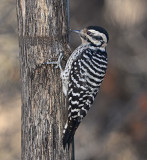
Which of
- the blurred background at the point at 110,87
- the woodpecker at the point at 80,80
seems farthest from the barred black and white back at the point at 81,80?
the blurred background at the point at 110,87

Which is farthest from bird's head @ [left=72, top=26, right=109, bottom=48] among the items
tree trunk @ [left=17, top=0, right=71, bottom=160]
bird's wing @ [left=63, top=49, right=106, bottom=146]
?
tree trunk @ [left=17, top=0, right=71, bottom=160]

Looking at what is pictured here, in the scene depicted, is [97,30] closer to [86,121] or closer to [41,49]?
[41,49]

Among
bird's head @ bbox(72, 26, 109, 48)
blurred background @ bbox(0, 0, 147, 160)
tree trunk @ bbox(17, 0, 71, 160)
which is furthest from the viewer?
blurred background @ bbox(0, 0, 147, 160)

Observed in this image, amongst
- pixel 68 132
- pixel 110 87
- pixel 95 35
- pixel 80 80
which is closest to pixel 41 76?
pixel 80 80

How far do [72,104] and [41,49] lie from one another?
0.65 meters

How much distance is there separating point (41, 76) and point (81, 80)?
0.46 meters

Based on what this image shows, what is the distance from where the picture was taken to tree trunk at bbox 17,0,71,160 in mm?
3826

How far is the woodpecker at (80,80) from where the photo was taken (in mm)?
3998

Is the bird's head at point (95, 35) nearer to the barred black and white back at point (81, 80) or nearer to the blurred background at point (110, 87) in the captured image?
the barred black and white back at point (81, 80)

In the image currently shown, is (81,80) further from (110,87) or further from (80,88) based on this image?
(110,87)

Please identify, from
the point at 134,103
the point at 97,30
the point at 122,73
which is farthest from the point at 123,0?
the point at 97,30

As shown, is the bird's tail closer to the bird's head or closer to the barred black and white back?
the barred black and white back

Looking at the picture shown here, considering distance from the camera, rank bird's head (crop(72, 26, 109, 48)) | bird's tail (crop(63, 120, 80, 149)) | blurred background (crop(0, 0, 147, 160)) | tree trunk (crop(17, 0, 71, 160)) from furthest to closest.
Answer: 1. blurred background (crop(0, 0, 147, 160))
2. bird's head (crop(72, 26, 109, 48))
3. bird's tail (crop(63, 120, 80, 149))
4. tree trunk (crop(17, 0, 71, 160))

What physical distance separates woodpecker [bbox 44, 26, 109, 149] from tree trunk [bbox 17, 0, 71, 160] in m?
0.08
